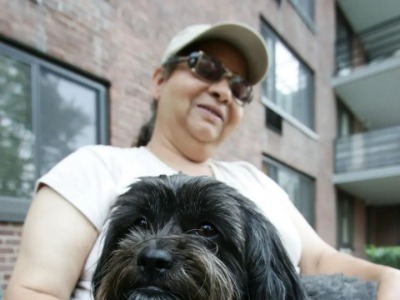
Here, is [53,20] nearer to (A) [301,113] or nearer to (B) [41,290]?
(B) [41,290]

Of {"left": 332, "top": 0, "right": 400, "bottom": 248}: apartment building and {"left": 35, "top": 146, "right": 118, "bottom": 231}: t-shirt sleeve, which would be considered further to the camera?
{"left": 332, "top": 0, "right": 400, "bottom": 248}: apartment building

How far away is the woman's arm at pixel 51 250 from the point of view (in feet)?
5.73

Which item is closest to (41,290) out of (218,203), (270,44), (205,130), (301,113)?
(218,203)

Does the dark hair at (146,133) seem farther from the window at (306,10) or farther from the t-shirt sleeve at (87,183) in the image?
the window at (306,10)

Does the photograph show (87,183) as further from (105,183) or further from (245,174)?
(245,174)

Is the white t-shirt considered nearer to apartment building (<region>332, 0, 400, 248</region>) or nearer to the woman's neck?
the woman's neck

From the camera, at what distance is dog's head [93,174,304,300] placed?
144 cm

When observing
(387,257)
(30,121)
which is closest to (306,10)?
(387,257)

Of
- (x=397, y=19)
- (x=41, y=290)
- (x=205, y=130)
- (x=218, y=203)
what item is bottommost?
(x=41, y=290)

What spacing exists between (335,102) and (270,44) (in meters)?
5.28

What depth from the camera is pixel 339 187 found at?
16188 mm

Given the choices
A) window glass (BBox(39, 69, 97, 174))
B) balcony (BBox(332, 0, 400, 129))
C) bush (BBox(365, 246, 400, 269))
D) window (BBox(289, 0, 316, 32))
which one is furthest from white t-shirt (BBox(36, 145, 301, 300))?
balcony (BBox(332, 0, 400, 129))

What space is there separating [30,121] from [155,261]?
356 cm

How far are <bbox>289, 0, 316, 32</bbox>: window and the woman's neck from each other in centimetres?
1073
